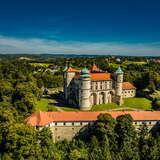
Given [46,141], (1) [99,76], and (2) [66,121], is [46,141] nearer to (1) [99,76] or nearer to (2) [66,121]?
(2) [66,121]

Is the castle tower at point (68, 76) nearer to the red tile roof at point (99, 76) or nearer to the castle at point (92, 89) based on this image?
the castle at point (92, 89)

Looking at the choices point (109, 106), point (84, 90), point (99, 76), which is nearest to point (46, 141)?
point (84, 90)

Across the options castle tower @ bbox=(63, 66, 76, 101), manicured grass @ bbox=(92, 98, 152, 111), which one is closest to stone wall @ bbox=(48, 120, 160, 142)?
manicured grass @ bbox=(92, 98, 152, 111)

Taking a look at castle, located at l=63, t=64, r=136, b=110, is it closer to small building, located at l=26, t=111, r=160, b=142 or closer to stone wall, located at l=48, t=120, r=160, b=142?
small building, located at l=26, t=111, r=160, b=142

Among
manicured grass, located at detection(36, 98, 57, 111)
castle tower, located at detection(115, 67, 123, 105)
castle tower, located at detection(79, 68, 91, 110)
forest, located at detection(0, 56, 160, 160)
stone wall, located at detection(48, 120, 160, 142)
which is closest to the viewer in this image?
forest, located at detection(0, 56, 160, 160)

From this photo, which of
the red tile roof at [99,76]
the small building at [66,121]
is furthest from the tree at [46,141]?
the red tile roof at [99,76]
